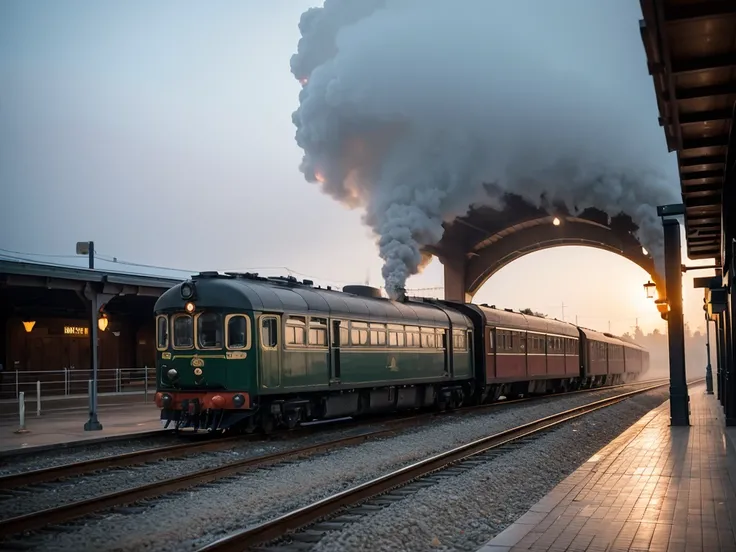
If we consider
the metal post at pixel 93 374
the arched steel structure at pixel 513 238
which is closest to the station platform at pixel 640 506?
the metal post at pixel 93 374

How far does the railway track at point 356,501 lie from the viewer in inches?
289

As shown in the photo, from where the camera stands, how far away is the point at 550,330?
31469mm

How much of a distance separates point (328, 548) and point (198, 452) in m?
6.71

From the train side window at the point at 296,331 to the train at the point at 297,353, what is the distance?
2 centimetres

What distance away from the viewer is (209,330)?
598 inches

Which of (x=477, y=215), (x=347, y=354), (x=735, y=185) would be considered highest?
(x=477, y=215)

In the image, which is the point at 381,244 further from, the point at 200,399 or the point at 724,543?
the point at 724,543

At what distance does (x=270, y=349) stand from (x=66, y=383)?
11.6 metres

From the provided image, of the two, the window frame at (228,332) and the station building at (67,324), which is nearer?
the window frame at (228,332)

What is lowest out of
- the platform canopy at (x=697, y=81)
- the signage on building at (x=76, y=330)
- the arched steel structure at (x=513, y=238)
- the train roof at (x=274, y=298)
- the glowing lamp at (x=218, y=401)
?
the glowing lamp at (x=218, y=401)

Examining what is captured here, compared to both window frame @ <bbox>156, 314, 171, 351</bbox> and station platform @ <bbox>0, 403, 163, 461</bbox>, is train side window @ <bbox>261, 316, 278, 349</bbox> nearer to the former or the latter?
window frame @ <bbox>156, 314, 171, 351</bbox>

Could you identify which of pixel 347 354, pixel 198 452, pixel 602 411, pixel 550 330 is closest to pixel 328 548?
pixel 198 452

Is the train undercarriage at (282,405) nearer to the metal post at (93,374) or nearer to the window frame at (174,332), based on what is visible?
the window frame at (174,332)

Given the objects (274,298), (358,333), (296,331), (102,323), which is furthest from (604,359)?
(274,298)
